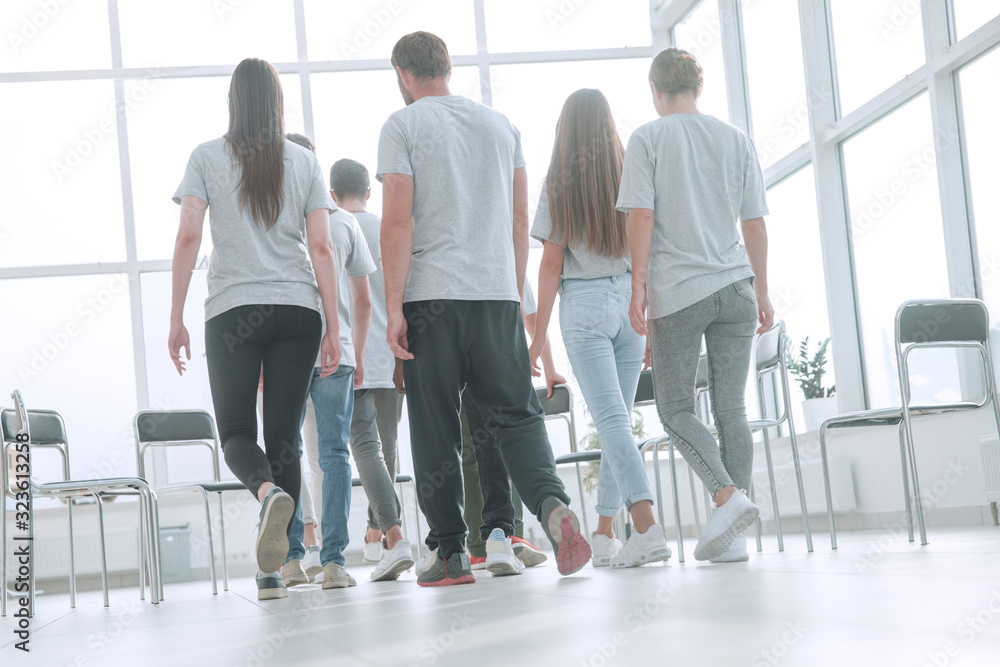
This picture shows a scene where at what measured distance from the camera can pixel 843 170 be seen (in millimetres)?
5434

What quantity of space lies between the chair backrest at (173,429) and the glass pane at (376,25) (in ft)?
11.3

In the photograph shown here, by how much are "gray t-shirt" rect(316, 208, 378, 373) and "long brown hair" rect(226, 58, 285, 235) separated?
1.54 feet

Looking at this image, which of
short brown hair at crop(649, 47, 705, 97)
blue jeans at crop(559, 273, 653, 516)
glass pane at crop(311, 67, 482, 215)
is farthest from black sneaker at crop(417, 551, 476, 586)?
glass pane at crop(311, 67, 482, 215)

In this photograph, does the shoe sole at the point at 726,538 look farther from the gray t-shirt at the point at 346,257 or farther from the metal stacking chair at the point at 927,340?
the gray t-shirt at the point at 346,257

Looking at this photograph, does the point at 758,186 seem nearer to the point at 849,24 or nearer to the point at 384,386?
the point at 384,386

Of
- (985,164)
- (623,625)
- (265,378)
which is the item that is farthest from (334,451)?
(985,164)

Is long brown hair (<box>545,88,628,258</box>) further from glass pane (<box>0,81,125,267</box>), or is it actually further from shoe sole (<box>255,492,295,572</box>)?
glass pane (<box>0,81,125,267</box>)

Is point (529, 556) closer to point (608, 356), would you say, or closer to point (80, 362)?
point (608, 356)

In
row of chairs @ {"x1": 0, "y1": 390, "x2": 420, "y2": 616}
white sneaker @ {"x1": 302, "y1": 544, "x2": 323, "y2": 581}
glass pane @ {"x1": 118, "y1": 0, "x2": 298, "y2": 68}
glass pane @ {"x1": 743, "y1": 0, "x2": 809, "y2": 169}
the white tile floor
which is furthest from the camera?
glass pane @ {"x1": 118, "y1": 0, "x2": 298, "y2": 68}

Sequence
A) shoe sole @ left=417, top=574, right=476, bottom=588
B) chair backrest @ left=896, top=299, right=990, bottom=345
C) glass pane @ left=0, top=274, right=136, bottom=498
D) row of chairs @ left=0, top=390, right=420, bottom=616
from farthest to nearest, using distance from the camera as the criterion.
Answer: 1. glass pane @ left=0, top=274, right=136, bottom=498
2. chair backrest @ left=896, top=299, right=990, bottom=345
3. row of chairs @ left=0, top=390, right=420, bottom=616
4. shoe sole @ left=417, top=574, right=476, bottom=588

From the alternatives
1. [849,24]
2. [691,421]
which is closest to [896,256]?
[849,24]

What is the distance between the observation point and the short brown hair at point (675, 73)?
8.03 ft

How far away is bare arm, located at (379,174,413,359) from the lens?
7.34ft

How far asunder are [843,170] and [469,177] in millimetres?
3690
